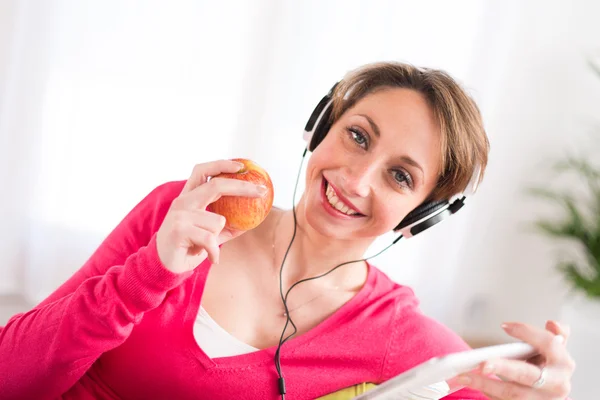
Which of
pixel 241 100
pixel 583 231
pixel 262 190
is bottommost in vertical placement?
pixel 583 231

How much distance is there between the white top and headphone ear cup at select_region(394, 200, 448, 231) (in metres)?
0.38

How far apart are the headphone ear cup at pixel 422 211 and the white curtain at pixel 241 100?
27.4 inches

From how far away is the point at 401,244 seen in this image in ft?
9.03

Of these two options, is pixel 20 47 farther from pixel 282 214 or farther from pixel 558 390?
pixel 558 390

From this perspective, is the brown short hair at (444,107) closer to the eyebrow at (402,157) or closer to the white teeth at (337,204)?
the eyebrow at (402,157)

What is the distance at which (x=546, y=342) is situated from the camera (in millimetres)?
1025

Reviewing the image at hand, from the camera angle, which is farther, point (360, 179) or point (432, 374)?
point (360, 179)

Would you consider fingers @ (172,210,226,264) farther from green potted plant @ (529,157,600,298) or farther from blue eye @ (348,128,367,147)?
green potted plant @ (529,157,600,298)

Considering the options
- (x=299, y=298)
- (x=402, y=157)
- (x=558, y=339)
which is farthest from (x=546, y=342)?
(x=299, y=298)

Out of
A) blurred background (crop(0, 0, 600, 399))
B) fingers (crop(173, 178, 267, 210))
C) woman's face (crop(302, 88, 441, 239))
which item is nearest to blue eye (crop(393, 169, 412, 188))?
woman's face (crop(302, 88, 441, 239))

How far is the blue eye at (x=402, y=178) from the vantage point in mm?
1279

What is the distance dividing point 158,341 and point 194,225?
33cm

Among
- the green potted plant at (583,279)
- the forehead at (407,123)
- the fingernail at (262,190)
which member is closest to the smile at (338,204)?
the forehead at (407,123)

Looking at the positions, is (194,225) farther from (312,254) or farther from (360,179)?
(312,254)
